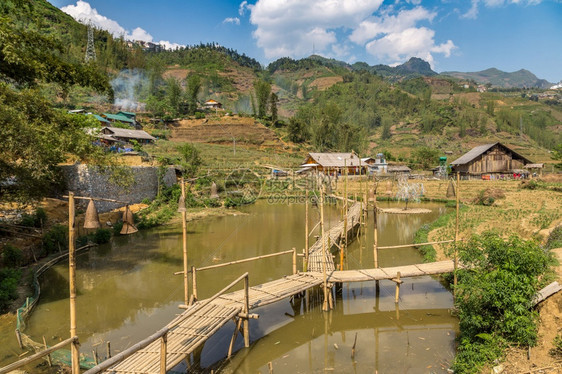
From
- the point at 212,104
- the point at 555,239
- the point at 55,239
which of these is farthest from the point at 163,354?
the point at 212,104

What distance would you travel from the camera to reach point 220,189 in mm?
32500

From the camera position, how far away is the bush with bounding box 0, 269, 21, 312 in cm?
1016

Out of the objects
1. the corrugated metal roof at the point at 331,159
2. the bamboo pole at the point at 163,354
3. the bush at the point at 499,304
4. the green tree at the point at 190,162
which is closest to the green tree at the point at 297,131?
the corrugated metal roof at the point at 331,159

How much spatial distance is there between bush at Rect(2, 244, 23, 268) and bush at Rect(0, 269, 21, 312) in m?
1.37

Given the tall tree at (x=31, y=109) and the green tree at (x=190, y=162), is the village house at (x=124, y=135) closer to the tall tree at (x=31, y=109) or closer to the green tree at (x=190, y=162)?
the green tree at (x=190, y=162)

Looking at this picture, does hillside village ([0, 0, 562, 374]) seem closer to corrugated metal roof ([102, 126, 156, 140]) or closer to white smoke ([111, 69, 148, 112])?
corrugated metal roof ([102, 126, 156, 140])

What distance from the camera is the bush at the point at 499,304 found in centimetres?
677

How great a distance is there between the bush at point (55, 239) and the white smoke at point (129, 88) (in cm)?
5560

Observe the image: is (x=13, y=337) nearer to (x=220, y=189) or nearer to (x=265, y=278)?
(x=265, y=278)

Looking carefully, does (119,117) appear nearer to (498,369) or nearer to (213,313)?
(213,313)

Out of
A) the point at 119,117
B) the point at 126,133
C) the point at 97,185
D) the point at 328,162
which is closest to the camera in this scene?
the point at 97,185

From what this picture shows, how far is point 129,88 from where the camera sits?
76000 millimetres

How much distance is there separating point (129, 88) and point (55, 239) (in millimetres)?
69172

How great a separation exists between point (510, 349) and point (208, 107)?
3014 inches
